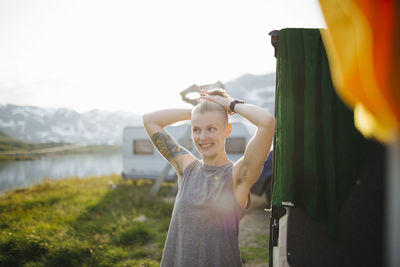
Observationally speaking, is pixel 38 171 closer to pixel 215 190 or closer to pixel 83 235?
pixel 83 235

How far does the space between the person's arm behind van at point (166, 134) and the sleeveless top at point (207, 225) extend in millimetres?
423

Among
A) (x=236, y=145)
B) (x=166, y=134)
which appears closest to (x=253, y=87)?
(x=236, y=145)

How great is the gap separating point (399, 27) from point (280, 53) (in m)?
1.52

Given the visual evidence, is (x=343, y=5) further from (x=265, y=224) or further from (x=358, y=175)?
(x=265, y=224)

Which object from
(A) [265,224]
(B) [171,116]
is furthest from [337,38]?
(A) [265,224]

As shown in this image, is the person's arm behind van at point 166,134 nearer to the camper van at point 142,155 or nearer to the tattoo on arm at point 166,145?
the tattoo on arm at point 166,145

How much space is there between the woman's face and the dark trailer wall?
456 mm

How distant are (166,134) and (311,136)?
52.1 inches

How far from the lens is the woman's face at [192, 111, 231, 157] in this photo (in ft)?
6.38

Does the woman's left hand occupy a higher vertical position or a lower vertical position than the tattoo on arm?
higher

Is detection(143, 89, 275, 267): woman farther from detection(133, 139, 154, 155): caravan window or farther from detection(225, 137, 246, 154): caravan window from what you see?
detection(133, 139, 154, 155): caravan window

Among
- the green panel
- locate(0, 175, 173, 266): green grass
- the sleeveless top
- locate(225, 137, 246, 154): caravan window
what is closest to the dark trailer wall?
the green panel

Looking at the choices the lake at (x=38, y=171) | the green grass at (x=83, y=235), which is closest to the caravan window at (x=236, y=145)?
the green grass at (x=83, y=235)

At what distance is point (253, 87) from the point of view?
14562cm
